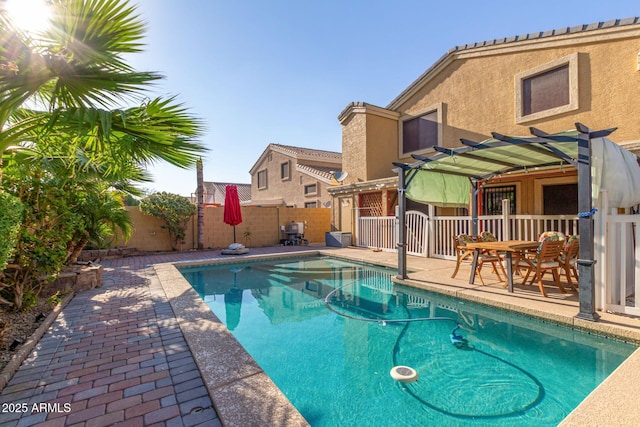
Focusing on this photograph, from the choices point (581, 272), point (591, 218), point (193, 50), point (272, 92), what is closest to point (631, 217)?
point (591, 218)

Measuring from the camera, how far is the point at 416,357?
423cm

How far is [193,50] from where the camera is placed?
28.6 feet

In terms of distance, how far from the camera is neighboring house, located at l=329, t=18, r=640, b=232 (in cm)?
903

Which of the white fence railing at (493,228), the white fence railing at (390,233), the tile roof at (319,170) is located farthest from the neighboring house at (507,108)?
the tile roof at (319,170)

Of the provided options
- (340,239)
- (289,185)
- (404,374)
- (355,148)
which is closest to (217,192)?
(289,185)

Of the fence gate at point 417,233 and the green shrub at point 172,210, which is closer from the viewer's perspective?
the fence gate at point 417,233

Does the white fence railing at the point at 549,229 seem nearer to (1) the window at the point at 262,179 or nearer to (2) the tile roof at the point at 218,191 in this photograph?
(1) the window at the point at 262,179

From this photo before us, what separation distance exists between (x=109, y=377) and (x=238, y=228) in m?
13.4

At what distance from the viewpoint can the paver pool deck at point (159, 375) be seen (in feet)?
8.19

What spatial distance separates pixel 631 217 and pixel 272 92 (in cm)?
1201

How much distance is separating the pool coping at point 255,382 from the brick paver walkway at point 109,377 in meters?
0.12

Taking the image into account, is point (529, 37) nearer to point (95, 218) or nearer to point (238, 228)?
point (95, 218)

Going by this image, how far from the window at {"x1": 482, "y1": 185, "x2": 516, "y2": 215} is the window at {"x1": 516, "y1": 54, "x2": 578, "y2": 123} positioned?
8.15 feet

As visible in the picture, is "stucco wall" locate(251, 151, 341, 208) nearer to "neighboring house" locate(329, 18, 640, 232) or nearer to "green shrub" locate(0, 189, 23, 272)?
"neighboring house" locate(329, 18, 640, 232)
